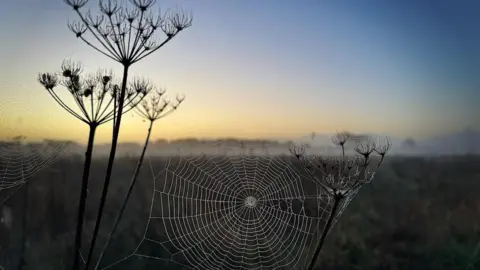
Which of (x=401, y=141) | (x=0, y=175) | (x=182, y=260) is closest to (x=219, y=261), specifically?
(x=182, y=260)

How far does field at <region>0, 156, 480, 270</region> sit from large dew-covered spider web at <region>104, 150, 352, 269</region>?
4 centimetres

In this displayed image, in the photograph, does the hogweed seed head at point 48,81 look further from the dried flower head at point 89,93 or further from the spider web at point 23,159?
the spider web at point 23,159

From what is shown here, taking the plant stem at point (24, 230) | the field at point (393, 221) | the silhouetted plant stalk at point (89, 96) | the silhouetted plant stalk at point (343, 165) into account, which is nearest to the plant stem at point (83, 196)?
the silhouetted plant stalk at point (89, 96)

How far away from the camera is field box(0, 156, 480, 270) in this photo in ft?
4.17

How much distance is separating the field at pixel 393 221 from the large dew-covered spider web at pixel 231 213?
42mm

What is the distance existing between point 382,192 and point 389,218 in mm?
71

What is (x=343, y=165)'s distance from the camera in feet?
4.07

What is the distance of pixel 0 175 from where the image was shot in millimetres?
1439

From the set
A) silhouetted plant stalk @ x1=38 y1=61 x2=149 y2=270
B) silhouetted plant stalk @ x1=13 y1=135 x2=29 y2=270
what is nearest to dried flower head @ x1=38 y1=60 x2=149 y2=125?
silhouetted plant stalk @ x1=38 y1=61 x2=149 y2=270

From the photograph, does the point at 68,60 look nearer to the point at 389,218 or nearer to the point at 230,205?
the point at 230,205

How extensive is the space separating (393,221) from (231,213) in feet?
1.45

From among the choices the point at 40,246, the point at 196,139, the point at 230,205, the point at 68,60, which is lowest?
the point at 40,246

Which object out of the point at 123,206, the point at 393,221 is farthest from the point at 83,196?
the point at 393,221

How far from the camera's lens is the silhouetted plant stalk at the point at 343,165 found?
116 cm
